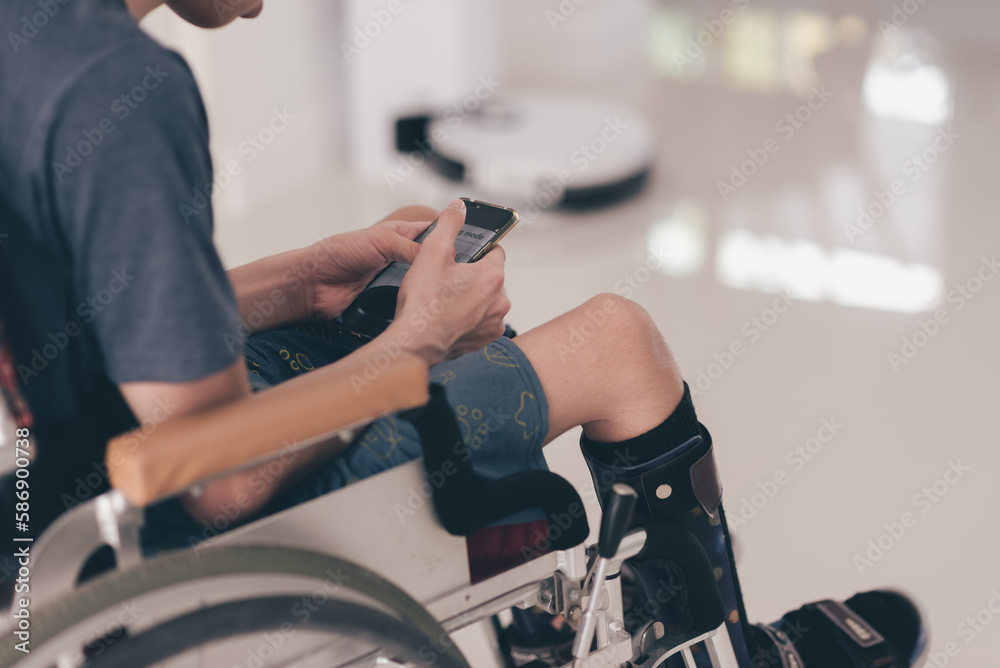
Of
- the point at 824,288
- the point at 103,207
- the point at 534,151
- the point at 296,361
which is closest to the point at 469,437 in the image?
the point at 296,361

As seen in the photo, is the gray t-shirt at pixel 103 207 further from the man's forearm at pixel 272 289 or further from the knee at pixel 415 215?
the knee at pixel 415 215

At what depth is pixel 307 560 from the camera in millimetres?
779

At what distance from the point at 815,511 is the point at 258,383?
1.13 meters

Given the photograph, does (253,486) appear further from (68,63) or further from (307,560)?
(68,63)

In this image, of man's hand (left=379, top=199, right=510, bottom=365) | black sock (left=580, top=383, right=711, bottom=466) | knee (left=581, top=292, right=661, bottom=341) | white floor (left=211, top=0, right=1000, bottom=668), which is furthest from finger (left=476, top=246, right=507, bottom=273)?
white floor (left=211, top=0, right=1000, bottom=668)

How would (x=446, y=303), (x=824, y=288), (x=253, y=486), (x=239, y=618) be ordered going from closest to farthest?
(x=239, y=618), (x=253, y=486), (x=446, y=303), (x=824, y=288)

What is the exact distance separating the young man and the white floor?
1.90ft

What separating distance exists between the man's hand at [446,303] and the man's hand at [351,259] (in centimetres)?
10

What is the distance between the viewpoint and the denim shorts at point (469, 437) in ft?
2.78

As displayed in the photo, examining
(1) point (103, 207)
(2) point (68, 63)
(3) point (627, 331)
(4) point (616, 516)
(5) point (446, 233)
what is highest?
(2) point (68, 63)

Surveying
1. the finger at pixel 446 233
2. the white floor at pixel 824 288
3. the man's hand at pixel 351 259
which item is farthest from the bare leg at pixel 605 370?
the white floor at pixel 824 288

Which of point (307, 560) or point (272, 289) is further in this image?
point (272, 289)

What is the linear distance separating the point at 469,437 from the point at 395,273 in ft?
0.93

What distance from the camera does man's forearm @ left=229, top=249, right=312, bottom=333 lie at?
1.10 meters
